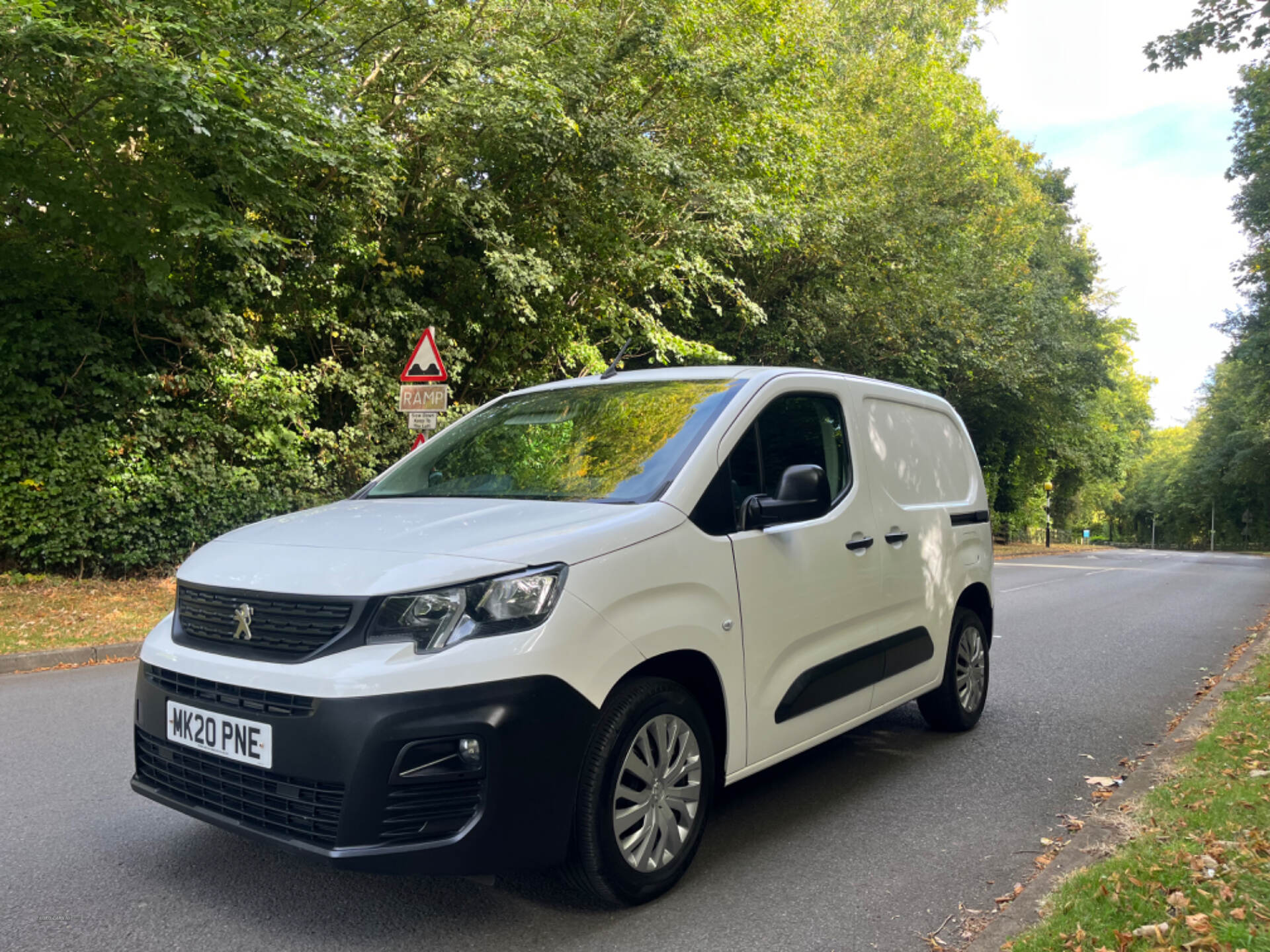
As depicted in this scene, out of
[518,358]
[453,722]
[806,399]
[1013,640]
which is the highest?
[518,358]

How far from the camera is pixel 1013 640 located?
32.8 ft

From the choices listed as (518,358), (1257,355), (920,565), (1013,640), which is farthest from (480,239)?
(1257,355)

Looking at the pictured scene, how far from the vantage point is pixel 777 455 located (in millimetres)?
4102

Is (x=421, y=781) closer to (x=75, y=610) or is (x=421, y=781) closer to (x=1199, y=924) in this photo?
(x=1199, y=924)

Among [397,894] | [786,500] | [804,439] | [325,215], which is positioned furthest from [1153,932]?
[325,215]

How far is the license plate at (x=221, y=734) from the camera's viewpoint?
9.41 feet

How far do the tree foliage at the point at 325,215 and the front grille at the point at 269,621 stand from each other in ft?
23.1

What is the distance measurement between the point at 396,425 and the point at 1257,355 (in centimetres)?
2876

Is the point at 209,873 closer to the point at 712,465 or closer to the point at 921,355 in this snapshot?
the point at 712,465

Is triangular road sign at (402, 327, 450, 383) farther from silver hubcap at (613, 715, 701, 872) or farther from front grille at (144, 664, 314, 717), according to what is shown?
silver hubcap at (613, 715, 701, 872)

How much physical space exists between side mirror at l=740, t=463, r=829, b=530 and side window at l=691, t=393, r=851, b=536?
0.05 meters

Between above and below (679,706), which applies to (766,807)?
below

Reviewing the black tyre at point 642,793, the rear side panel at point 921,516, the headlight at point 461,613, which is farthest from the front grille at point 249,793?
the rear side panel at point 921,516

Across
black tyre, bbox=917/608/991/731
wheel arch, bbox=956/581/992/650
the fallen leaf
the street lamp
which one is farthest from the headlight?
the street lamp
